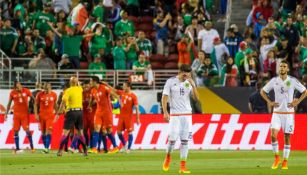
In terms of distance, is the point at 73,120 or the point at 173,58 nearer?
the point at 73,120

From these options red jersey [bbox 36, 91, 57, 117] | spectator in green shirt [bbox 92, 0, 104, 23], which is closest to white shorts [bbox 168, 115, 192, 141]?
red jersey [bbox 36, 91, 57, 117]

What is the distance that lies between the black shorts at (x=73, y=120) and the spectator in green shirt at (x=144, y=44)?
9.22m

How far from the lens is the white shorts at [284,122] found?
29.2 m

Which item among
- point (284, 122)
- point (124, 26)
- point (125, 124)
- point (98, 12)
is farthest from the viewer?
point (98, 12)

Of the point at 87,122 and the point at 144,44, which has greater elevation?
the point at 144,44

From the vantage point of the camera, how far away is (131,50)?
4447 cm

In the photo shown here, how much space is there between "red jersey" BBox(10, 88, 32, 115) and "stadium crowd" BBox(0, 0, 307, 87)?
452 centimetres

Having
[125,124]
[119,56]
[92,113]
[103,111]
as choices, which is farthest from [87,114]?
[119,56]

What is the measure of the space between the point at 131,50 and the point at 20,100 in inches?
246

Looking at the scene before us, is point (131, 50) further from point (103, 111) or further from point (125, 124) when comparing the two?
point (103, 111)

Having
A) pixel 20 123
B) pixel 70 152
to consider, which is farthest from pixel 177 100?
pixel 20 123

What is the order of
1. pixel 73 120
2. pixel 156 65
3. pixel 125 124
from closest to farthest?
pixel 73 120, pixel 125 124, pixel 156 65

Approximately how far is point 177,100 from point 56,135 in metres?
14.9

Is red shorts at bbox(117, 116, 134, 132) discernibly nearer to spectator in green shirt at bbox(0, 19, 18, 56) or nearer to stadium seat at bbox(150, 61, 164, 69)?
stadium seat at bbox(150, 61, 164, 69)
